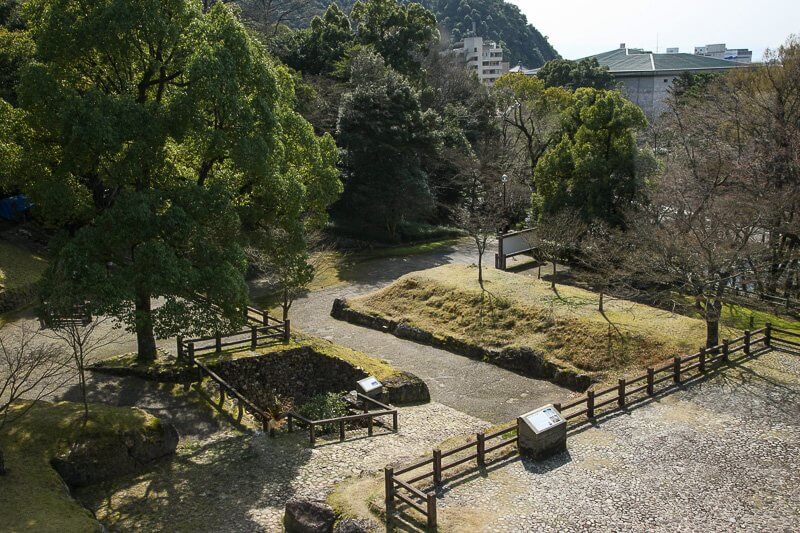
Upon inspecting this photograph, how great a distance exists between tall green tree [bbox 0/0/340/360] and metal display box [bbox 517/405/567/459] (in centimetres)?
752

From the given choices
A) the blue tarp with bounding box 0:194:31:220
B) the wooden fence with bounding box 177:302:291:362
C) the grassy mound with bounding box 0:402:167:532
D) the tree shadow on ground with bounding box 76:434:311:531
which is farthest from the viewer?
the blue tarp with bounding box 0:194:31:220

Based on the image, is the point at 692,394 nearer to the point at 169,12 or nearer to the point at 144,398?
the point at 144,398

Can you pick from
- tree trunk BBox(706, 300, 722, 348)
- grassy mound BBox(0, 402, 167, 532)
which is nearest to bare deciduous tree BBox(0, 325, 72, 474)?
grassy mound BBox(0, 402, 167, 532)

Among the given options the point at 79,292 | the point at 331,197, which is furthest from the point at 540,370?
the point at 79,292

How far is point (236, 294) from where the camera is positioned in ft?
54.0

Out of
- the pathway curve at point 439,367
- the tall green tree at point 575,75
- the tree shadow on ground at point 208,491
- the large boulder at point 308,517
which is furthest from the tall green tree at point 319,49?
the large boulder at point 308,517

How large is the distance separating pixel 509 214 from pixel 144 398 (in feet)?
93.6

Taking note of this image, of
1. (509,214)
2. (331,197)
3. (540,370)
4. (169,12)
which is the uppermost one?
(169,12)

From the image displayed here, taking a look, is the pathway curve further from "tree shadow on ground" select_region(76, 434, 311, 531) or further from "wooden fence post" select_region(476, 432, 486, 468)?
"tree shadow on ground" select_region(76, 434, 311, 531)

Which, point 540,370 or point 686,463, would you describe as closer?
point 686,463

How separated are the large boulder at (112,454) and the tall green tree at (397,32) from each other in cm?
3620

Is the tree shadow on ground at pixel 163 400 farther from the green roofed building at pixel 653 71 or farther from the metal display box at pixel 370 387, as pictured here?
the green roofed building at pixel 653 71

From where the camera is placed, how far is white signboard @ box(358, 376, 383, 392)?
60.9 ft

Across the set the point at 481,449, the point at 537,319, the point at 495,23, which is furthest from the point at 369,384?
the point at 495,23
